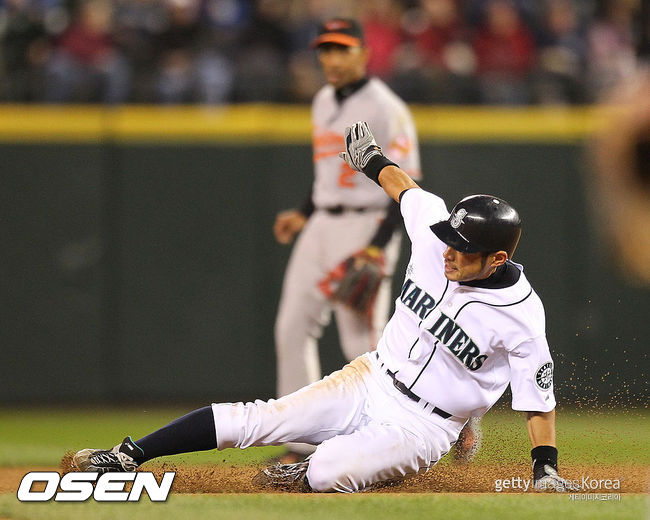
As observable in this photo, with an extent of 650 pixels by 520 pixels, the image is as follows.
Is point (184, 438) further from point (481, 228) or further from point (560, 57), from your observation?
point (560, 57)

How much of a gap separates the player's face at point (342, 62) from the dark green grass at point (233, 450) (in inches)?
79.2

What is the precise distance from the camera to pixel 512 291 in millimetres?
3580

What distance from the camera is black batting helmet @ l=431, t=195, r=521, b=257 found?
347 centimetres

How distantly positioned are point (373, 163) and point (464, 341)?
948mm

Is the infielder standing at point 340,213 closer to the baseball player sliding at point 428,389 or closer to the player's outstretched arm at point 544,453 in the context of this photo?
the baseball player sliding at point 428,389

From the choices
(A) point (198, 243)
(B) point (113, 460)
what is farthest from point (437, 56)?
(B) point (113, 460)

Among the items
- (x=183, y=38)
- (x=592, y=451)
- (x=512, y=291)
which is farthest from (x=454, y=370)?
(x=183, y=38)

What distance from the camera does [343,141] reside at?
542 centimetres

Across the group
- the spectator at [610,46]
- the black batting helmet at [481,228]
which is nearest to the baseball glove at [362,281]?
the black batting helmet at [481,228]

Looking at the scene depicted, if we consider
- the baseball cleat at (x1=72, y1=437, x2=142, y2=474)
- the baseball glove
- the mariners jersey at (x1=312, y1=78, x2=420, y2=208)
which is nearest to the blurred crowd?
the mariners jersey at (x1=312, y1=78, x2=420, y2=208)

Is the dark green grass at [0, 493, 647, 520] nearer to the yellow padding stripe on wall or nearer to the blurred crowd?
the yellow padding stripe on wall

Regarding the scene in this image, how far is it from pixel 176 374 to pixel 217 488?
12.1 ft

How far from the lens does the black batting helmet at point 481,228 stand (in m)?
3.47

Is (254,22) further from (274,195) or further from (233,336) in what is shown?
(233,336)
